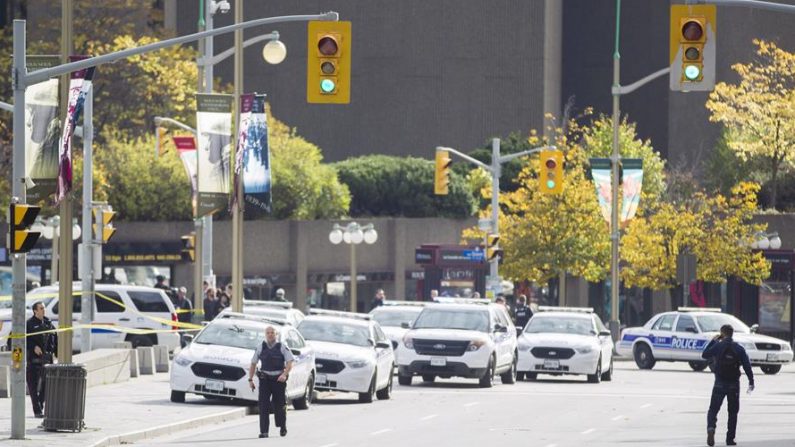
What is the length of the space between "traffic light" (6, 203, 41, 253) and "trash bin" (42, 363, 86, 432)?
219 centimetres


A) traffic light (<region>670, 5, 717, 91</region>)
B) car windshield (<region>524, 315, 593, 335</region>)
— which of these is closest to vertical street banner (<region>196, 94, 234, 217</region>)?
car windshield (<region>524, 315, 593, 335</region>)

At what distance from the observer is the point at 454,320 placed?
121ft

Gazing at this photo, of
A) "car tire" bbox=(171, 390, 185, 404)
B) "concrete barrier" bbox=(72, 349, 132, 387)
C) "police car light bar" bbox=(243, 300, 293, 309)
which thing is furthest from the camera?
"police car light bar" bbox=(243, 300, 293, 309)

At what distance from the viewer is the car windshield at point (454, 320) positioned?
119 ft

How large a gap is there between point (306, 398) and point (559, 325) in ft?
36.5

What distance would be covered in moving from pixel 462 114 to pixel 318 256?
21.0 m

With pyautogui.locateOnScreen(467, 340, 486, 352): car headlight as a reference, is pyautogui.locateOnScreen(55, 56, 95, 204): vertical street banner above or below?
above

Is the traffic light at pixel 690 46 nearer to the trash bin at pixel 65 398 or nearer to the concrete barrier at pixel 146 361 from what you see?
the trash bin at pixel 65 398

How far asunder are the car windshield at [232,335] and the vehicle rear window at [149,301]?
44.5ft

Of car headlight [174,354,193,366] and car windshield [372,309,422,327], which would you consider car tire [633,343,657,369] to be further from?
car headlight [174,354,193,366]

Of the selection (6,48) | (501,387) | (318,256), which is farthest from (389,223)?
(501,387)

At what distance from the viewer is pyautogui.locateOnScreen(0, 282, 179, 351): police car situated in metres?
41.8

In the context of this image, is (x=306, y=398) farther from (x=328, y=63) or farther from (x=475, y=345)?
(x=328, y=63)

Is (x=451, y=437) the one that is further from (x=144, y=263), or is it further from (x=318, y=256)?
(x=318, y=256)
